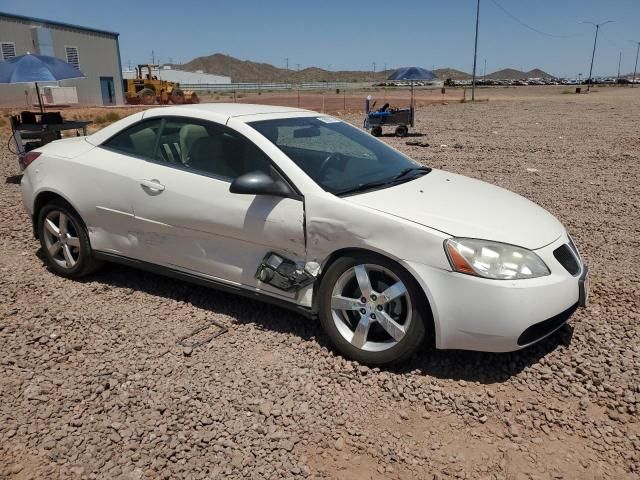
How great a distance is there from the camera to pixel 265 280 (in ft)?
11.8

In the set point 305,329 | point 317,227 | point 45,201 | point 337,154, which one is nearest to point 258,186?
point 317,227

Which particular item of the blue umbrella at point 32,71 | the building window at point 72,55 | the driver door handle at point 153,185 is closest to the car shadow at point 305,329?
the driver door handle at point 153,185

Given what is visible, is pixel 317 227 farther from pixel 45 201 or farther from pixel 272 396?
pixel 45 201

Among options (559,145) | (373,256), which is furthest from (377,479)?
(559,145)

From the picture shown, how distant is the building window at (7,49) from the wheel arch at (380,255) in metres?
36.7

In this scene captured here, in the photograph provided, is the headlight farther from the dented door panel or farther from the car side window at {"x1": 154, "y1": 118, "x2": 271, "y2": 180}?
the car side window at {"x1": 154, "y1": 118, "x2": 271, "y2": 180}

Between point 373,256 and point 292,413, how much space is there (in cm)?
100

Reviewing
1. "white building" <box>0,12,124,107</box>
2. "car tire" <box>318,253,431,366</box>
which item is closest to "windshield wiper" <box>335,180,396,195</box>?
"car tire" <box>318,253,431,366</box>

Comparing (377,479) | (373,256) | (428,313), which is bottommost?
(377,479)

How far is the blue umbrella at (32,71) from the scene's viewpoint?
10070 millimetres

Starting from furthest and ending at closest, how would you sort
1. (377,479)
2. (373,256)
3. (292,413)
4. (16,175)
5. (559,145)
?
1. (559,145)
2. (16,175)
3. (373,256)
4. (292,413)
5. (377,479)

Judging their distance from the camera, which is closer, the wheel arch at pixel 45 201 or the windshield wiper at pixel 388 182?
the windshield wiper at pixel 388 182

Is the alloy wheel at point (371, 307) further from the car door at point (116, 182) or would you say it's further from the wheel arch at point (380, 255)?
the car door at point (116, 182)

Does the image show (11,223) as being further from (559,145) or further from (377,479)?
(559,145)
